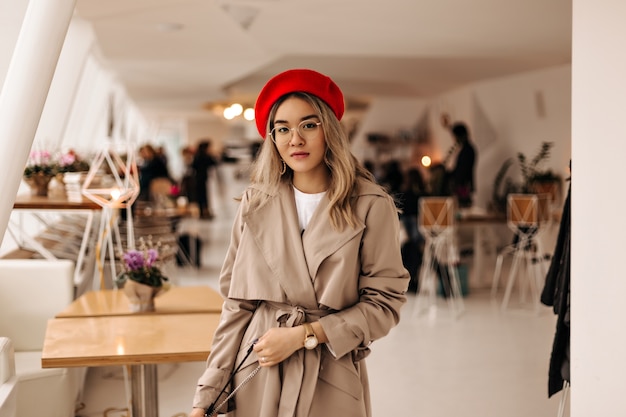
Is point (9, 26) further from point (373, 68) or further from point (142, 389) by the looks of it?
point (373, 68)

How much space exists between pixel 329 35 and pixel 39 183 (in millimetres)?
3238

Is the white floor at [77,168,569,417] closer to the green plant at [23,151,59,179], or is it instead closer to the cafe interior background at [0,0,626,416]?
the cafe interior background at [0,0,626,416]

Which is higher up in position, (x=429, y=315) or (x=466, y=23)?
(x=466, y=23)

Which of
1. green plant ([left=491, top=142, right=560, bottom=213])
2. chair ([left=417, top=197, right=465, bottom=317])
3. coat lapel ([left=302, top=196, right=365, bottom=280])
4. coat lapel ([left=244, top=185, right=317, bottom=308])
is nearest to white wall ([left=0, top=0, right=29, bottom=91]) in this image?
coat lapel ([left=244, top=185, right=317, bottom=308])

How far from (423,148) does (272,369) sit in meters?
13.4

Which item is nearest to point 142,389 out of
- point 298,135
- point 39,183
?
point 298,135

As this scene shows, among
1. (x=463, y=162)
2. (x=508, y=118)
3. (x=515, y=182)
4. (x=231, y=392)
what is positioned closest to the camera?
(x=231, y=392)

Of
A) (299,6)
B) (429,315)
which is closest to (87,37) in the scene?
(299,6)

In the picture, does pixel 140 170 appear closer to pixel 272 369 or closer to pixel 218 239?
pixel 218 239

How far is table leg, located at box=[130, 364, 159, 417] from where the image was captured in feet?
10.7

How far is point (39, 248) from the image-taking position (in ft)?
16.4

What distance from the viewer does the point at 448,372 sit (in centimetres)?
529

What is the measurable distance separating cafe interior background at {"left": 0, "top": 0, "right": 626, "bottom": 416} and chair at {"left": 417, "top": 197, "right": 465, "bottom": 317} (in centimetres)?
172

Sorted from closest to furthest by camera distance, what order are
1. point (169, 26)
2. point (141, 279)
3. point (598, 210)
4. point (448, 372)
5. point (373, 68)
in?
1. point (598, 210)
2. point (141, 279)
3. point (448, 372)
4. point (169, 26)
5. point (373, 68)
